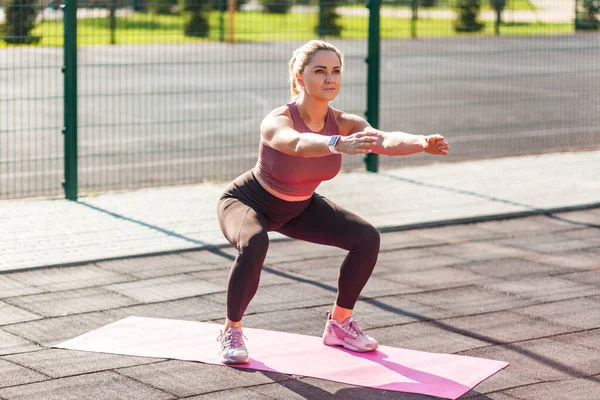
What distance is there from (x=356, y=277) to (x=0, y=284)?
2520mm

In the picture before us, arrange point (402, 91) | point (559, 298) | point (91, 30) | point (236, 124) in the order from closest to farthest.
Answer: point (559, 298) → point (91, 30) → point (236, 124) → point (402, 91)

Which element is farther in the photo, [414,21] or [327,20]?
[414,21]

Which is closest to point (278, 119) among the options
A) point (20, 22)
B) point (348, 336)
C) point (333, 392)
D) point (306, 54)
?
point (306, 54)

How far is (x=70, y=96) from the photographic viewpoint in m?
9.98

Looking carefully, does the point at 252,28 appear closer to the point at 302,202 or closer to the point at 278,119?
the point at 302,202

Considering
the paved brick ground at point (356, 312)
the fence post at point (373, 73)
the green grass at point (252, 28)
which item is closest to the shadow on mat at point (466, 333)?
the paved brick ground at point (356, 312)

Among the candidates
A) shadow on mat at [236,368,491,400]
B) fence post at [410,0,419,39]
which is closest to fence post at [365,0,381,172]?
fence post at [410,0,419,39]

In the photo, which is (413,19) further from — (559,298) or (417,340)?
(417,340)

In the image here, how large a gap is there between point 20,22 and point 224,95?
7.52 metres

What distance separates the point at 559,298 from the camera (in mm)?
7285

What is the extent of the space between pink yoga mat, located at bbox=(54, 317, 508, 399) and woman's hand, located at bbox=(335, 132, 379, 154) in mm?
1168

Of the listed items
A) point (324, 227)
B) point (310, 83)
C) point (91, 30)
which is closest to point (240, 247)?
point (324, 227)

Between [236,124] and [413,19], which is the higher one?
[413,19]

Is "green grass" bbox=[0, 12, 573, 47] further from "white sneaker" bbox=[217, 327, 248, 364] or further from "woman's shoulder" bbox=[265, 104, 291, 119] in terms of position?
"white sneaker" bbox=[217, 327, 248, 364]
